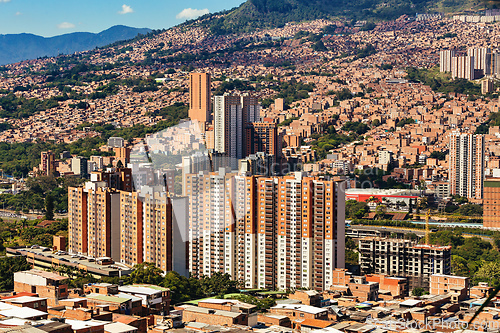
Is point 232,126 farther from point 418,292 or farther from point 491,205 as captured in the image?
point 418,292

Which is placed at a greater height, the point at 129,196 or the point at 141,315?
the point at 129,196

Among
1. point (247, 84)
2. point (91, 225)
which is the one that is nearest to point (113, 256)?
point (91, 225)

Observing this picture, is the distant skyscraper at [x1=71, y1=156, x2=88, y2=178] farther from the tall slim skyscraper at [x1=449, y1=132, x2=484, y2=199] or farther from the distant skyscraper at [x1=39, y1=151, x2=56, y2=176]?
the tall slim skyscraper at [x1=449, y1=132, x2=484, y2=199]

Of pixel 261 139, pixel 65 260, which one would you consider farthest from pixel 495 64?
pixel 65 260

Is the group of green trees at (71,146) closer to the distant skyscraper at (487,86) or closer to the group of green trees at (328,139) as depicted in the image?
the group of green trees at (328,139)

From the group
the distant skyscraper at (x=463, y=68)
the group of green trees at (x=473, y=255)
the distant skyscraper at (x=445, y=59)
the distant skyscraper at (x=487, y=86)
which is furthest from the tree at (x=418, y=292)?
the distant skyscraper at (x=445, y=59)

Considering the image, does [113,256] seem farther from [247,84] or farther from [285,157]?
[247,84]
